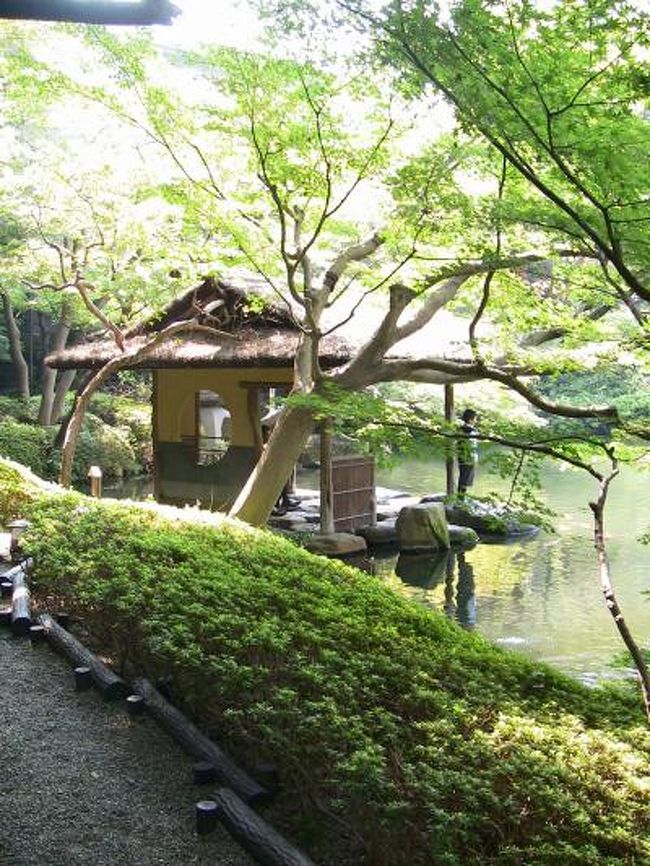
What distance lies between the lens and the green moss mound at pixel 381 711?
2.65 metres

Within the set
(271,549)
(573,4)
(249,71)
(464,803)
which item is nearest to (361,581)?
(271,549)

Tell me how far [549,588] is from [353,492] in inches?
149

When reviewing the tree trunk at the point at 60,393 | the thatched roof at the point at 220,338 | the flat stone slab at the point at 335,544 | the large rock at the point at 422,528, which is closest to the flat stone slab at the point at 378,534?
the large rock at the point at 422,528

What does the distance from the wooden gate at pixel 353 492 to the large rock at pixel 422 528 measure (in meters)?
0.58

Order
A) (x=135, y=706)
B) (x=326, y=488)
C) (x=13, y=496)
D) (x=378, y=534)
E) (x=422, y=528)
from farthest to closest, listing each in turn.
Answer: (x=378, y=534) → (x=422, y=528) → (x=326, y=488) → (x=13, y=496) → (x=135, y=706)

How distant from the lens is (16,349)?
21.0 meters

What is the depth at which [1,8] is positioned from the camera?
1.88 m

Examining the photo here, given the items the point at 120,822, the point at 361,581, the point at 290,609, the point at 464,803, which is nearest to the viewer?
the point at 464,803

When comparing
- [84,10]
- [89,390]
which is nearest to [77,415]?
[89,390]

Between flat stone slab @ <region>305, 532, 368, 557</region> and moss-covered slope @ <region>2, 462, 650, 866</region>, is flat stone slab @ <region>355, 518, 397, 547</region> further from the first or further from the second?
moss-covered slope @ <region>2, 462, 650, 866</region>

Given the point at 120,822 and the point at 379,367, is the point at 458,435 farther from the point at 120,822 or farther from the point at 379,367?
the point at 379,367

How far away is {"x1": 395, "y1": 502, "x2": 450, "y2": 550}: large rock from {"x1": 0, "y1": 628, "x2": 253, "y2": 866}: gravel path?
8680 mm

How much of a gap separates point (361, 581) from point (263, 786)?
6.02 feet

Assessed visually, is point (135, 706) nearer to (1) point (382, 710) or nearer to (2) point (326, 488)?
(1) point (382, 710)
